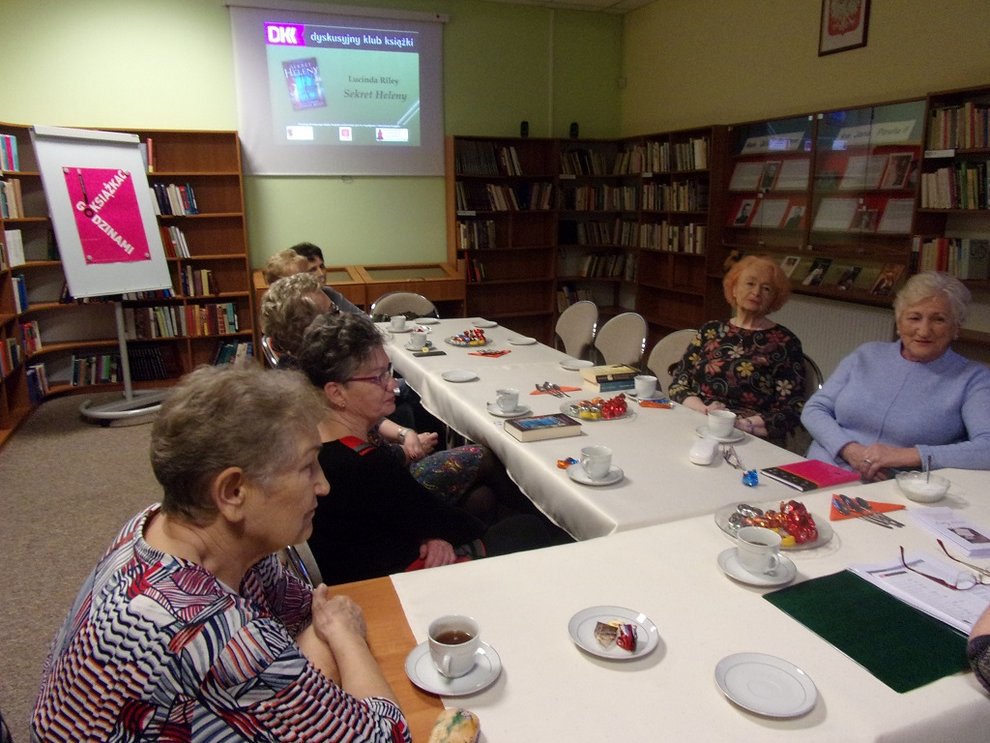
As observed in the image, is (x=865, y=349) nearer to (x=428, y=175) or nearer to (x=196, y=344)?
(x=428, y=175)

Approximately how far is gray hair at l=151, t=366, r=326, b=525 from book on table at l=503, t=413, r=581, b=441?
49.4 inches

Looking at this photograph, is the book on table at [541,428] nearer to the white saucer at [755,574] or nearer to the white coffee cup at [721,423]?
the white coffee cup at [721,423]

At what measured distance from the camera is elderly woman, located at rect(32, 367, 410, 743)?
78cm

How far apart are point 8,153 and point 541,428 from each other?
180 inches

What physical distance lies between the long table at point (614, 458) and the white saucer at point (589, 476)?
0.04 ft

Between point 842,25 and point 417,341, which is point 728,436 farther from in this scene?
point 842,25

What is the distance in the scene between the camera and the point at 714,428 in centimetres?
216

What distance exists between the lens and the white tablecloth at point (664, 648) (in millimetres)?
937

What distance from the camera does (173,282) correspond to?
5480 millimetres

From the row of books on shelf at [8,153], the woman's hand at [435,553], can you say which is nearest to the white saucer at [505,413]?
the woman's hand at [435,553]

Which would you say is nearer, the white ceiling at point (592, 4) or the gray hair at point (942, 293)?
the gray hair at point (942, 293)

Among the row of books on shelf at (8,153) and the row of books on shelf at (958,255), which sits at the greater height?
the row of books on shelf at (8,153)

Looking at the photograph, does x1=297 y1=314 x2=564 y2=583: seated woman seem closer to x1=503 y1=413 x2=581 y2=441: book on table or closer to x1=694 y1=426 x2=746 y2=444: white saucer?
x1=503 y1=413 x2=581 y2=441: book on table

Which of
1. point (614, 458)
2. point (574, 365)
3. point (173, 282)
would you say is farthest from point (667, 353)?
point (173, 282)
